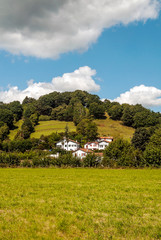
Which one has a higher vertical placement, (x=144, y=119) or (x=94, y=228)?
(x=144, y=119)

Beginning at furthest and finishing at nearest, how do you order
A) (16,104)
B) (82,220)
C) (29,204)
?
(16,104) → (29,204) → (82,220)

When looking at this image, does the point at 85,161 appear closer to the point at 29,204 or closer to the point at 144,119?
the point at 29,204

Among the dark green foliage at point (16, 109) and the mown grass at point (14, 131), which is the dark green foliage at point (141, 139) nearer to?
the mown grass at point (14, 131)

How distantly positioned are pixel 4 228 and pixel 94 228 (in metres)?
4.24

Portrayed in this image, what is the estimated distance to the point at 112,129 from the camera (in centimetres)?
13825

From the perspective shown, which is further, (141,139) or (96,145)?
(96,145)

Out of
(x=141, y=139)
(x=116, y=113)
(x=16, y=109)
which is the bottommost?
(x=141, y=139)

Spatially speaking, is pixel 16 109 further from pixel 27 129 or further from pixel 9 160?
pixel 9 160

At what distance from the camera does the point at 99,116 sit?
536 ft

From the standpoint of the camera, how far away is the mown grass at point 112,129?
127 m

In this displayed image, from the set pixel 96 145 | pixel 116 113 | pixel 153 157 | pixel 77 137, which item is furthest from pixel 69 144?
pixel 116 113

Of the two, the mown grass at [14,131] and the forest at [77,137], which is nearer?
the forest at [77,137]

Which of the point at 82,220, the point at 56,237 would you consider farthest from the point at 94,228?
the point at 56,237

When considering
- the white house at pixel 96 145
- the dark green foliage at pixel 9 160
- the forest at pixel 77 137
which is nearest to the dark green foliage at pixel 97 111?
the forest at pixel 77 137
